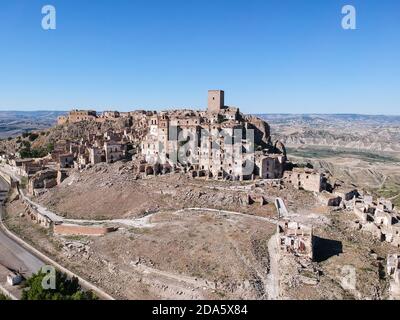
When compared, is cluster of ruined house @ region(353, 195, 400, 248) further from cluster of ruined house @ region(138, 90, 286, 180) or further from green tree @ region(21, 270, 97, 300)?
green tree @ region(21, 270, 97, 300)

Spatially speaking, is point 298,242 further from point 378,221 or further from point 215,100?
point 215,100

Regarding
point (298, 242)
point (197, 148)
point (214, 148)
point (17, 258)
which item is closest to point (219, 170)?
point (214, 148)

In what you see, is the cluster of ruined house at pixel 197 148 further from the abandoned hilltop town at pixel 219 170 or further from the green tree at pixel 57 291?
the green tree at pixel 57 291

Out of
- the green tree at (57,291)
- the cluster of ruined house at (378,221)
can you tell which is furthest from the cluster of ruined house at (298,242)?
the green tree at (57,291)
